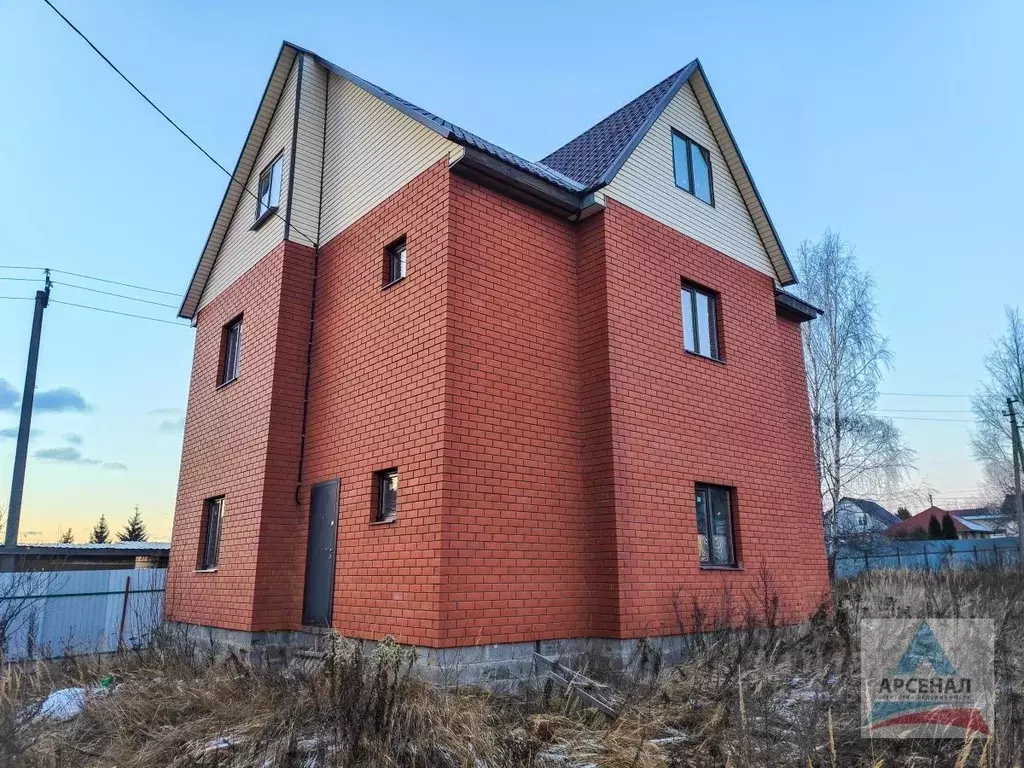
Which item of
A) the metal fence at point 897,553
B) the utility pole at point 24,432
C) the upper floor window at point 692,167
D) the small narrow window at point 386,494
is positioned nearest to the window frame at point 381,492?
the small narrow window at point 386,494

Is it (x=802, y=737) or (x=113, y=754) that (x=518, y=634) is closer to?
(x=802, y=737)

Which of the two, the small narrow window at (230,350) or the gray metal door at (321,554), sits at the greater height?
the small narrow window at (230,350)

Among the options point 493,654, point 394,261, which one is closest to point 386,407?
point 394,261

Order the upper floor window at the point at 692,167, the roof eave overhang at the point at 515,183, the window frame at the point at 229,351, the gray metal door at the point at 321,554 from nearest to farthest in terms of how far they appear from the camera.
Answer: the roof eave overhang at the point at 515,183 → the gray metal door at the point at 321,554 → the upper floor window at the point at 692,167 → the window frame at the point at 229,351

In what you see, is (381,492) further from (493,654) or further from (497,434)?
(493,654)

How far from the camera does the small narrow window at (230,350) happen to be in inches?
419

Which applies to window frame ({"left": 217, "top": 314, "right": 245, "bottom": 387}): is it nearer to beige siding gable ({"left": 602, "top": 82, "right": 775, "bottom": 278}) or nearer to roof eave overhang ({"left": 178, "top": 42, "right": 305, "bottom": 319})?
roof eave overhang ({"left": 178, "top": 42, "right": 305, "bottom": 319})

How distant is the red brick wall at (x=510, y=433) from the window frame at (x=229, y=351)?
4.94 m

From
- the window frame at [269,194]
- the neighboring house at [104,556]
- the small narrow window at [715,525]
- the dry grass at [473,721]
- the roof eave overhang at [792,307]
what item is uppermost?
the window frame at [269,194]

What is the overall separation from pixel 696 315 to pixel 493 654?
18.0ft

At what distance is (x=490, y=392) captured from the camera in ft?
23.2

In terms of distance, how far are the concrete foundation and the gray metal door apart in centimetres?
24

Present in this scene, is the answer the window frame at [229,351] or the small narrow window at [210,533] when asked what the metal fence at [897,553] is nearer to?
the small narrow window at [210,533]

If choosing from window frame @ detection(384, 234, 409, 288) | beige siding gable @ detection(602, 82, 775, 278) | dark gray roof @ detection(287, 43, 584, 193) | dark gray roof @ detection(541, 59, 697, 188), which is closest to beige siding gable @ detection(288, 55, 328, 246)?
dark gray roof @ detection(287, 43, 584, 193)
